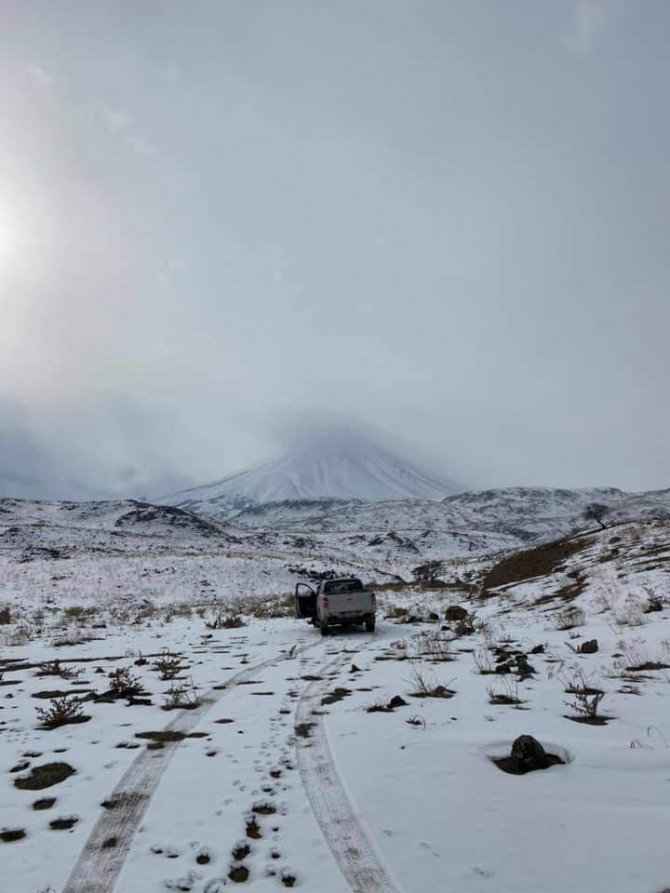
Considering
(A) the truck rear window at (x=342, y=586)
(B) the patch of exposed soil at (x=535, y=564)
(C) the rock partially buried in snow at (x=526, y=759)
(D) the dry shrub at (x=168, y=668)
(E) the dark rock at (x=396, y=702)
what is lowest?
(D) the dry shrub at (x=168, y=668)

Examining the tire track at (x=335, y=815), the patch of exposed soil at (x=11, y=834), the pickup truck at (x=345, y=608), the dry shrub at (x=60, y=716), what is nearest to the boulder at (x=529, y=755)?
the tire track at (x=335, y=815)

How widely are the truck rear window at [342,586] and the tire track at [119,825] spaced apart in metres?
10.5

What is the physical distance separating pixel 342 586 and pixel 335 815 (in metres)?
12.8

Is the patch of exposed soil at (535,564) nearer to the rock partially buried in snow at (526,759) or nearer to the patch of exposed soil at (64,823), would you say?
the rock partially buried in snow at (526,759)

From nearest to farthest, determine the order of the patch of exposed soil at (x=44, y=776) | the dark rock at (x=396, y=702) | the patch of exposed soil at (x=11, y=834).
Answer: the patch of exposed soil at (x=11, y=834) → the patch of exposed soil at (x=44, y=776) → the dark rock at (x=396, y=702)

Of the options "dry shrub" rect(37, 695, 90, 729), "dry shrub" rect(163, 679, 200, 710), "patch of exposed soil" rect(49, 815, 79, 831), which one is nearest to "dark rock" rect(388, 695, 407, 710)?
"dry shrub" rect(163, 679, 200, 710)

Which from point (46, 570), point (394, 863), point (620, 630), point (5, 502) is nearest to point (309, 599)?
point (620, 630)

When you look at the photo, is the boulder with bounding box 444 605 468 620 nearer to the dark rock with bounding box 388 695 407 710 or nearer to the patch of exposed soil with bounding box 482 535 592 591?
the patch of exposed soil with bounding box 482 535 592 591

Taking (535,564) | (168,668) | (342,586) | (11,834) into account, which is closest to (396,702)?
(11,834)

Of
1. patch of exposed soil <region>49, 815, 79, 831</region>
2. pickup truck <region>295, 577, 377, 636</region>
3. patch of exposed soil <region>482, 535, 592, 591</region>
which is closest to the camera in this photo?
patch of exposed soil <region>49, 815, 79, 831</region>

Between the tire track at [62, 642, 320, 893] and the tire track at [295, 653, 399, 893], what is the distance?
4.33 ft

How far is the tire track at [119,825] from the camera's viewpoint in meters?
3.19

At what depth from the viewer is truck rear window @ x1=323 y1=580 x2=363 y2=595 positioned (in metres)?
16.5

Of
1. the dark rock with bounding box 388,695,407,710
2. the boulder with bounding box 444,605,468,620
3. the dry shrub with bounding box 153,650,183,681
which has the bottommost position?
the dry shrub with bounding box 153,650,183,681
